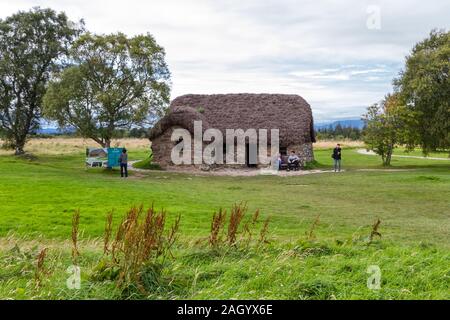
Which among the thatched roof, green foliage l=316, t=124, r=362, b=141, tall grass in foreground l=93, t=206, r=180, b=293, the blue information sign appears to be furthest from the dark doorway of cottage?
green foliage l=316, t=124, r=362, b=141

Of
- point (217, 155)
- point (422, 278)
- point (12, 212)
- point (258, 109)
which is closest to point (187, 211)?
point (12, 212)

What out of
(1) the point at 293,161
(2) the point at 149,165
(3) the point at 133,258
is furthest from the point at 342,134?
(3) the point at 133,258

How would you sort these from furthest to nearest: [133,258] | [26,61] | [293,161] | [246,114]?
[26,61] < [246,114] < [293,161] < [133,258]

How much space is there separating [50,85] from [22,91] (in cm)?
1398

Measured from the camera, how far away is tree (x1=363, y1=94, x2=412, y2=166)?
1375 inches

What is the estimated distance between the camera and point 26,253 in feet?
24.0

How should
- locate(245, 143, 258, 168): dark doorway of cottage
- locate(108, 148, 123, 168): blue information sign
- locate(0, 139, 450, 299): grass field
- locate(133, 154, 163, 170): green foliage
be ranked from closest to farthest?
locate(0, 139, 450, 299): grass field
locate(108, 148, 123, 168): blue information sign
locate(133, 154, 163, 170): green foliage
locate(245, 143, 258, 168): dark doorway of cottage

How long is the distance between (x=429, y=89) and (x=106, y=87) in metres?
22.8

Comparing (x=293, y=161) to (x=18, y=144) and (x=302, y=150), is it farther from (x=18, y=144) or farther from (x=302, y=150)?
(x=18, y=144)

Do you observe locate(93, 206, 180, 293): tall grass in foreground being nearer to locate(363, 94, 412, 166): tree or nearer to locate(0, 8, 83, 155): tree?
locate(363, 94, 412, 166): tree

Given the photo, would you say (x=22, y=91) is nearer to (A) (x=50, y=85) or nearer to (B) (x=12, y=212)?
(A) (x=50, y=85)

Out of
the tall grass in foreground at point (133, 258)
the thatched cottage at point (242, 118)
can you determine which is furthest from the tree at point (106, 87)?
the tall grass in foreground at point (133, 258)

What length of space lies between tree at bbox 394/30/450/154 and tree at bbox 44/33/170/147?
721 inches

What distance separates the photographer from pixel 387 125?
35.9m
